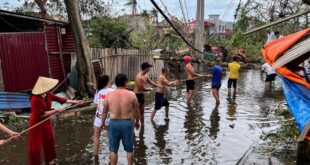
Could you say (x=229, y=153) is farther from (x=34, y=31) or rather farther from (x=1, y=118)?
(x=34, y=31)

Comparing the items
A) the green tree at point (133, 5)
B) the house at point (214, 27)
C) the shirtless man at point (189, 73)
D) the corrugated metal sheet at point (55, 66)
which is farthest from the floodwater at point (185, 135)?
the house at point (214, 27)

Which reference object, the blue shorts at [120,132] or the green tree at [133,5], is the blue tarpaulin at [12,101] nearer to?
the blue shorts at [120,132]

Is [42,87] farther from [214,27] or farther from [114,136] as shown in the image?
[214,27]

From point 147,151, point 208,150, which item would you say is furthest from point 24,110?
point 208,150

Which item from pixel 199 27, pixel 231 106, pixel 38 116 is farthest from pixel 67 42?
pixel 38 116

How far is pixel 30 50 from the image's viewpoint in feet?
45.3

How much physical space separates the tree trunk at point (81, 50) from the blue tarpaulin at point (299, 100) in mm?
8864

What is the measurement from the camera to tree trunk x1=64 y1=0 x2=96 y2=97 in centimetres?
1330

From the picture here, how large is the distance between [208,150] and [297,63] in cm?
300

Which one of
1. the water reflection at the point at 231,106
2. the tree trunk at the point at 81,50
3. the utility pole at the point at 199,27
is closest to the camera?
the water reflection at the point at 231,106

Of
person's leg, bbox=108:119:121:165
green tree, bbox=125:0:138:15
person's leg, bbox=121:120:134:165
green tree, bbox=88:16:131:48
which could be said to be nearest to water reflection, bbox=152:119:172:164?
person's leg, bbox=121:120:134:165

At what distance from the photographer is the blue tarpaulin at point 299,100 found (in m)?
5.40

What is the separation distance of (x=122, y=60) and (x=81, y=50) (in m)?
3.77

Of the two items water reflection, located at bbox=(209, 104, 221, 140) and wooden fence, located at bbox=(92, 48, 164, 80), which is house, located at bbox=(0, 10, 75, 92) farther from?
water reflection, located at bbox=(209, 104, 221, 140)
